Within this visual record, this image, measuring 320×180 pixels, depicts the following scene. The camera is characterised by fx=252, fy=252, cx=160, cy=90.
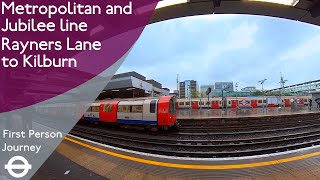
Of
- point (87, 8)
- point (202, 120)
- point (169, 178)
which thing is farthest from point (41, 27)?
point (202, 120)

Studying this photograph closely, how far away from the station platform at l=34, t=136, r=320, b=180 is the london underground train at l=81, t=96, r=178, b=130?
7.67m

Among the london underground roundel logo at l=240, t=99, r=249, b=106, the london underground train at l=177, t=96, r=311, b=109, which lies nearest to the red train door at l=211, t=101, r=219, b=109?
the london underground train at l=177, t=96, r=311, b=109

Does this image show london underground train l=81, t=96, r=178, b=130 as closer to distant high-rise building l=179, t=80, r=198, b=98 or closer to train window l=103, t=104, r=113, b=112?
train window l=103, t=104, r=113, b=112

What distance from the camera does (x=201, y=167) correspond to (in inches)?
166

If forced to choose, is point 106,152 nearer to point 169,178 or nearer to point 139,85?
point 169,178

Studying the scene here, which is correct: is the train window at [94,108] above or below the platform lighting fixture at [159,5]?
below

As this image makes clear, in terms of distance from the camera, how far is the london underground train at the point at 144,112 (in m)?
12.9

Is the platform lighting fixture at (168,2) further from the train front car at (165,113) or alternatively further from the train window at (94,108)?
the train window at (94,108)

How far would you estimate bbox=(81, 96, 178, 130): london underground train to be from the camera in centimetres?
1294

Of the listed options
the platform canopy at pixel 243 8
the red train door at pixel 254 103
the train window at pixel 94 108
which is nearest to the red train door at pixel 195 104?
the red train door at pixel 254 103

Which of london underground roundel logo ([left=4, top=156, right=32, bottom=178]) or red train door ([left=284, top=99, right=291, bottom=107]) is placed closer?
london underground roundel logo ([left=4, top=156, right=32, bottom=178])

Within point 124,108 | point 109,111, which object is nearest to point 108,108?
point 109,111

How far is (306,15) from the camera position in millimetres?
3391

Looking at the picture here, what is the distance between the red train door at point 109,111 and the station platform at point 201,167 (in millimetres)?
10690
